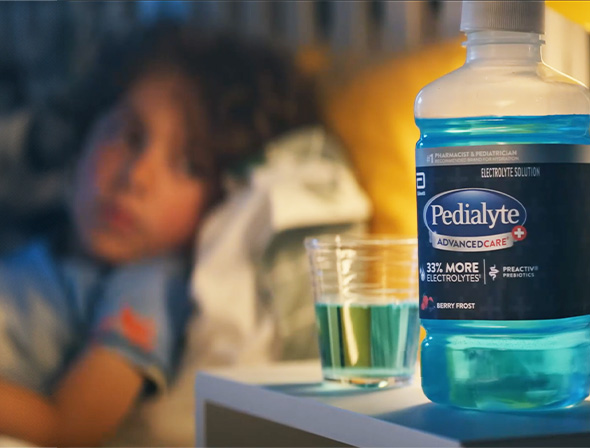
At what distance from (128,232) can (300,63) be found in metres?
0.43

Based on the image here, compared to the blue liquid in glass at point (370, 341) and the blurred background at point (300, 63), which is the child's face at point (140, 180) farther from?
the blue liquid in glass at point (370, 341)

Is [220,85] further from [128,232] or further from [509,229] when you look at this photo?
[509,229]

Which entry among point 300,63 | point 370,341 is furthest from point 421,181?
point 300,63

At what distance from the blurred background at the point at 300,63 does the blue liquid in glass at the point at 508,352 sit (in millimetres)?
830

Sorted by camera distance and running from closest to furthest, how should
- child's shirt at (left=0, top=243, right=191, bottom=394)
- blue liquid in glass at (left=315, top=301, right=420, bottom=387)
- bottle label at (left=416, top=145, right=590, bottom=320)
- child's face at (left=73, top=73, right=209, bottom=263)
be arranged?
bottle label at (left=416, top=145, right=590, bottom=320), blue liquid in glass at (left=315, top=301, right=420, bottom=387), child's shirt at (left=0, top=243, right=191, bottom=394), child's face at (left=73, top=73, right=209, bottom=263)

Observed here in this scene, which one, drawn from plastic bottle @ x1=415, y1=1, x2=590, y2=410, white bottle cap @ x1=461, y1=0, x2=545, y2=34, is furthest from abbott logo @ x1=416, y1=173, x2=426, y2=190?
white bottle cap @ x1=461, y1=0, x2=545, y2=34

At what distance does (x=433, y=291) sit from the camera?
0.61 m

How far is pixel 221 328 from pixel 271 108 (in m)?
0.39

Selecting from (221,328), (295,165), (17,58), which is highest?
(17,58)

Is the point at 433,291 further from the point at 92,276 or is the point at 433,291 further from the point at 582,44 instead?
the point at 92,276

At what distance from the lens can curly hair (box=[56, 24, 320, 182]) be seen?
1470mm

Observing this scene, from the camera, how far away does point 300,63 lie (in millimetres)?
1595

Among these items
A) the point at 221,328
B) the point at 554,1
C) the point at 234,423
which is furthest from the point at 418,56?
the point at 234,423

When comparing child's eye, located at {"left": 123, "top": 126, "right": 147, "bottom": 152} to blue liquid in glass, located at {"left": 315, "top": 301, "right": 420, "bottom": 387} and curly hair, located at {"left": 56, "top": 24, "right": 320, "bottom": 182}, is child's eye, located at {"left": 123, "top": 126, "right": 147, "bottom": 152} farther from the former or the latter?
blue liquid in glass, located at {"left": 315, "top": 301, "right": 420, "bottom": 387}
